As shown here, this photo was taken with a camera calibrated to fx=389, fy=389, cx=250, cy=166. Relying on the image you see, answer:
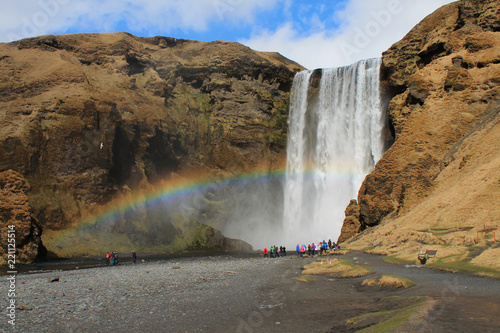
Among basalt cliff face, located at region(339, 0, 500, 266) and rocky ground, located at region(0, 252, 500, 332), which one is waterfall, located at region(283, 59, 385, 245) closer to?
basalt cliff face, located at region(339, 0, 500, 266)

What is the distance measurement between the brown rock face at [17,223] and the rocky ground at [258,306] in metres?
25.0

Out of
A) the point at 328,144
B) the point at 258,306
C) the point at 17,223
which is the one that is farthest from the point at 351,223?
the point at 17,223

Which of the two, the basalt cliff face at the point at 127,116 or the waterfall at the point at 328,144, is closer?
the waterfall at the point at 328,144

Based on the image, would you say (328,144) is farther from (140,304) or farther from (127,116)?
(140,304)

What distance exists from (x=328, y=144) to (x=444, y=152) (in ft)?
106

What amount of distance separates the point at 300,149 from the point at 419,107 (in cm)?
3728

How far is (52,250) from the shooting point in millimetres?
54000

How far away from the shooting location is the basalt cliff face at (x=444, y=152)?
1044 inches

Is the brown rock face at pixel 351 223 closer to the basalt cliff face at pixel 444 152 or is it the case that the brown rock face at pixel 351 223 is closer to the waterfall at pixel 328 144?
the basalt cliff face at pixel 444 152

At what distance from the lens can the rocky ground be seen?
1032 centimetres

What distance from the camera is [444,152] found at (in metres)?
37.9

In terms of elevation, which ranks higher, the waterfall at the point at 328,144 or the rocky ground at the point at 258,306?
the waterfall at the point at 328,144

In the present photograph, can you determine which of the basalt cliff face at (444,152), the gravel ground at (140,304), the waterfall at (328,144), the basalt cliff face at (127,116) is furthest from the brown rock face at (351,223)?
the basalt cliff face at (127,116)

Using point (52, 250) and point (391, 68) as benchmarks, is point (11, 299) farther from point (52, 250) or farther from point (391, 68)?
point (391, 68)
